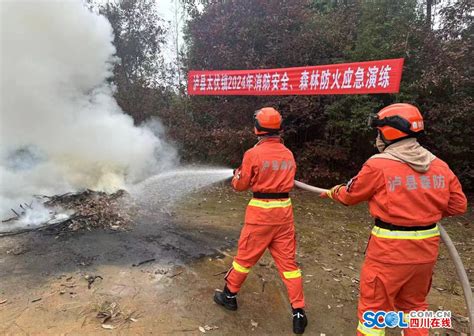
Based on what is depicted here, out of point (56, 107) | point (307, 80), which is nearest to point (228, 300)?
point (56, 107)

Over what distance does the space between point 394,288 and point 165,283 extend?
261 cm

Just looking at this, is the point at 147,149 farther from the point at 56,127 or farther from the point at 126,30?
the point at 126,30

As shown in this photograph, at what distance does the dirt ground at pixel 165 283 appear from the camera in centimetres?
353

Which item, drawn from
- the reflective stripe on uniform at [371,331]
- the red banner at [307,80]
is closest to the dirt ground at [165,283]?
the reflective stripe on uniform at [371,331]

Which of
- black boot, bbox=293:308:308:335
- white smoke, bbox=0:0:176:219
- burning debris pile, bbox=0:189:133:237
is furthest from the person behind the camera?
white smoke, bbox=0:0:176:219

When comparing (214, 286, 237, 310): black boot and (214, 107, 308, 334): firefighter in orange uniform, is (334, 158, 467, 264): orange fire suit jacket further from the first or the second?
(214, 286, 237, 310): black boot

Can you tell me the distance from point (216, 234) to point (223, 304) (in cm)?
219

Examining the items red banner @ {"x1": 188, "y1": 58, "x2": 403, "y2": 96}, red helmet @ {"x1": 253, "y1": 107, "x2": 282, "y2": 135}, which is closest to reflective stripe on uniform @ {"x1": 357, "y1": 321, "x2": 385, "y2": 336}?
red helmet @ {"x1": 253, "y1": 107, "x2": 282, "y2": 135}

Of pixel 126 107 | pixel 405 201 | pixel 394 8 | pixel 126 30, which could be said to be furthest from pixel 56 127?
pixel 394 8

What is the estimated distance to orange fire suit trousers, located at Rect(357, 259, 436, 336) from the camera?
2.72m

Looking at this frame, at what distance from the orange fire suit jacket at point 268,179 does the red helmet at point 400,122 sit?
113 centimetres

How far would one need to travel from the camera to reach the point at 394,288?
109 inches

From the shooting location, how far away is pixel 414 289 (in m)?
2.83

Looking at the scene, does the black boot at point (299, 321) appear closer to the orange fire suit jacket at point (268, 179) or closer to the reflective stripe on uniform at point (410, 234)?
the orange fire suit jacket at point (268, 179)
